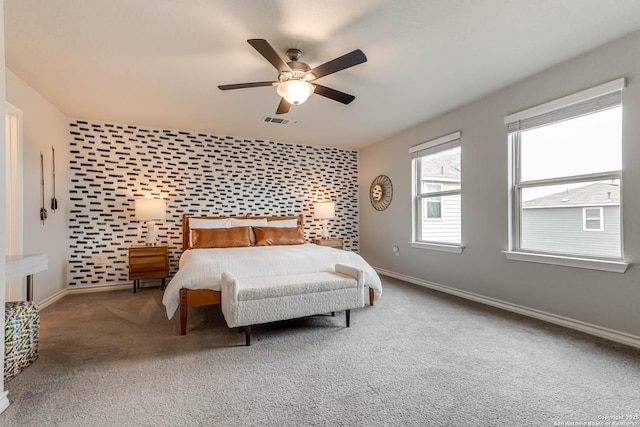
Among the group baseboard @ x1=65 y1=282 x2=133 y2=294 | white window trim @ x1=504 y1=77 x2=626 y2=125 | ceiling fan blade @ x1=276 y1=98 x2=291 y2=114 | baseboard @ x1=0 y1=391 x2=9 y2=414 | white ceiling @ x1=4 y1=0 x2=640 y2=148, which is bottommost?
baseboard @ x1=65 y1=282 x2=133 y2=294

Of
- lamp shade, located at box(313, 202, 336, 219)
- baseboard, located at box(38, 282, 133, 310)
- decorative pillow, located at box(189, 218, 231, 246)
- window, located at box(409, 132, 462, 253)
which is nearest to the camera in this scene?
baseboard, located at box(38, 282, 133, 310)

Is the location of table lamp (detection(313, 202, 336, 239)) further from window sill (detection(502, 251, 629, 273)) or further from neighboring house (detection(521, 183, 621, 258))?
neighboring house (detection(521, 183, 621, 258))

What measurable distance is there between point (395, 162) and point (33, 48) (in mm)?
4666

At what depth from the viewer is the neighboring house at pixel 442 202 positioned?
4.24 metres

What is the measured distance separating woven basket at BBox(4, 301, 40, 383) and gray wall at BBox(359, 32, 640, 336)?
4361 millimetres

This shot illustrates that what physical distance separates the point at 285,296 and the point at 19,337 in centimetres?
185

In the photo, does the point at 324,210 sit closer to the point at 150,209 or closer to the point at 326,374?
the point at 150,209

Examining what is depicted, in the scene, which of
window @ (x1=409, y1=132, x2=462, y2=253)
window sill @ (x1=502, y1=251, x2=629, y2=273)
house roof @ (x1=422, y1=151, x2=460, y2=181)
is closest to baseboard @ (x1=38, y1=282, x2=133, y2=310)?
window @ (x1=409, y1=132, x2=462, y2=253)

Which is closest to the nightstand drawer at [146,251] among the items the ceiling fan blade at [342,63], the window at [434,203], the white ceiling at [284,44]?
the white ceiling at [284,44]

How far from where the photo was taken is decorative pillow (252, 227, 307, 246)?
4633mm

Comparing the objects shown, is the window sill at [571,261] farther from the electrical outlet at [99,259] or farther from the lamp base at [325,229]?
the electrical outlet at [99,259]

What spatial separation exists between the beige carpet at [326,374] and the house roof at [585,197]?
121 centimetres

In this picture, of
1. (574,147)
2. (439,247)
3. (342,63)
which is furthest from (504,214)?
(342,63)

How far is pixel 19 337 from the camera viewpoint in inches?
80.6
